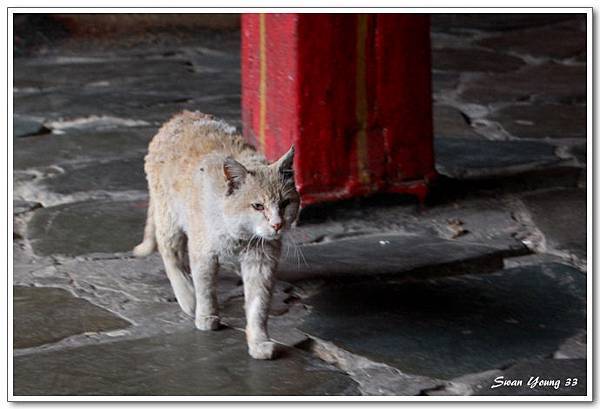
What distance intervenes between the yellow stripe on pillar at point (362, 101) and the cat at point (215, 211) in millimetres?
825

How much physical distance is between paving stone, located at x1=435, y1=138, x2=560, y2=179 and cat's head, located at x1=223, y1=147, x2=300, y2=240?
80.1 inches

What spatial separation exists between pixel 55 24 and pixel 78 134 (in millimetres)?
2517

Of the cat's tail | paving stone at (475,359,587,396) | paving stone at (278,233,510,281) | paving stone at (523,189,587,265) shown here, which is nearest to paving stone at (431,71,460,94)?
paving stone at (523,189,587,265)

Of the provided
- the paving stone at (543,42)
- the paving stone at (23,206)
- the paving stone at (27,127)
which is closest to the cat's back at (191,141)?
the paving stone at (23,206)

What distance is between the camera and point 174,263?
3.63 m

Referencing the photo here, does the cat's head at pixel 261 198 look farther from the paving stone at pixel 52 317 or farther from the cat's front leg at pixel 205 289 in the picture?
the paving stone at pixel 52 317

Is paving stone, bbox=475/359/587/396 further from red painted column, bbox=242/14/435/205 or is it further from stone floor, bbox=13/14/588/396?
red painted column, bbox=242/14/435/205

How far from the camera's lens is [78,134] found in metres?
5.69

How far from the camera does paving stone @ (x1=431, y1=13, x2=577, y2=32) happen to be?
859 cm

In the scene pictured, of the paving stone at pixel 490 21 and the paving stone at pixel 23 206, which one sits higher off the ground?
the paving stone at pixel 490 21

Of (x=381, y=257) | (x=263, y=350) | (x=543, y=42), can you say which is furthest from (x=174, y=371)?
(x=543, y=42)

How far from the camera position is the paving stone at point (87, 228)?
4156 millimetres

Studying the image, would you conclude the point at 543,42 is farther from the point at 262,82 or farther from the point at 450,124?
the point at 262,82

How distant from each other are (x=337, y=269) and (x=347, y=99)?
0.79 meters
